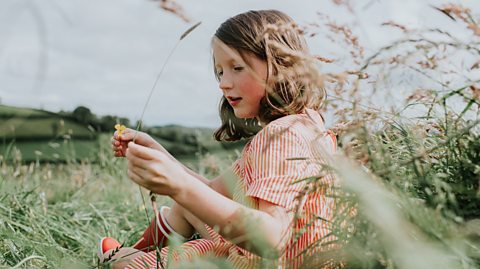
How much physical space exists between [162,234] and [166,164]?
114 centimetres

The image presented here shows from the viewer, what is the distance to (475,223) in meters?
1.27

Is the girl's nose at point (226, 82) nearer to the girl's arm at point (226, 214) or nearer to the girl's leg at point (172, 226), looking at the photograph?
the girl's arm at point (226, 214)

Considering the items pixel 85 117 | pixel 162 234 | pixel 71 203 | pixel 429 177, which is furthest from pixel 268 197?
pixel 85 117

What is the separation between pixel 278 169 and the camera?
1.56 m

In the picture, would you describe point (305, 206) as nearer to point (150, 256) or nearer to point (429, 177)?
point (429, 177)

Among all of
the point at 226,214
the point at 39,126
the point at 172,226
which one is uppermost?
the point at 226,214

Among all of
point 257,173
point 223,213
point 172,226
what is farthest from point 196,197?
point 172,226

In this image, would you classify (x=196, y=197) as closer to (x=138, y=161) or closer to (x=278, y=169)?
(x=138, y=161)

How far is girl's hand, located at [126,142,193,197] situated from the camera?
132 centimetres

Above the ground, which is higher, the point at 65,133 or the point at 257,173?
the point at 257,173

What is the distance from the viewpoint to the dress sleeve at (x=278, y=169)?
4.94 feet

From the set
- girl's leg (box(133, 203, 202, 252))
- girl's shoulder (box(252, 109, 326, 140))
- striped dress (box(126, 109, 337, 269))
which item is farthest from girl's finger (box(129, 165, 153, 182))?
girl's leg (box(133, 203, 202, 252))

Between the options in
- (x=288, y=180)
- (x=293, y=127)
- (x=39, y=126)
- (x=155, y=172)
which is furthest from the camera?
(x=39, y=126)

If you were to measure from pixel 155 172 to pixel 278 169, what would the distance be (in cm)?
37
